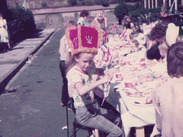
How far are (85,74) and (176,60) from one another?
1.23m

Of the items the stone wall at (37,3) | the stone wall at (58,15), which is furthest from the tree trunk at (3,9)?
the stone wall at (37,3)

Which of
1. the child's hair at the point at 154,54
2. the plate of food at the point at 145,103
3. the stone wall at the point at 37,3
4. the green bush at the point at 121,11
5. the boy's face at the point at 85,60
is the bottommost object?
the plate of food at the point at 145,103

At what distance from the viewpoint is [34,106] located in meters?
6.01

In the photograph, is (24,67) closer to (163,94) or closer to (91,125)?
(91,125)

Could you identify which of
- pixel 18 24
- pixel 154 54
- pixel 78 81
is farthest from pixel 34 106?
pixel 18 24

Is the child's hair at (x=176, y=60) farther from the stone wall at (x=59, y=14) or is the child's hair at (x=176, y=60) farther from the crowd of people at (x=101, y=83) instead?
the stone wall at (x=59, y=14)

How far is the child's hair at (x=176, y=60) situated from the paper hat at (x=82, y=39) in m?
1.05

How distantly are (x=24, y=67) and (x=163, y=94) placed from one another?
29.6 feet

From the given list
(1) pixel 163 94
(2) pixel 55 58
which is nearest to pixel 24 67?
(2) pixel 55 58

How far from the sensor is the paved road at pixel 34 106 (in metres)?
4.82

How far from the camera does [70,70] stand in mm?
2961

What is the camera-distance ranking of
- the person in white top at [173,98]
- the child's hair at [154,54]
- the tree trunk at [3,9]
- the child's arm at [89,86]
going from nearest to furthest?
the person in white top at [173,98], the child's arm at [89,86], the child's hair at [154,54], the tree trunk at [3,9]

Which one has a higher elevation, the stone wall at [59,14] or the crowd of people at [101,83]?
the stone wall at [59,14]

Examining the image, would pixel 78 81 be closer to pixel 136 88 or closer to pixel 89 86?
pixel 89 86
